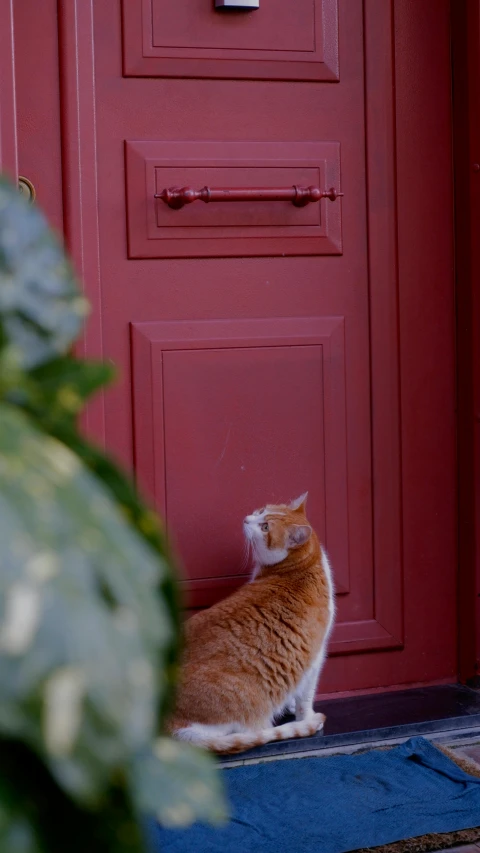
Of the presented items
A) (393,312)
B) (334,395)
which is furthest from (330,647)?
(393,312)

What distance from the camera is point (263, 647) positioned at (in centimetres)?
219

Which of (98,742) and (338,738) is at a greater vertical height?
(98,742)

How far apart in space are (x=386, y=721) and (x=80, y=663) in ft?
6.98

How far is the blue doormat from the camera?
5.83 feet

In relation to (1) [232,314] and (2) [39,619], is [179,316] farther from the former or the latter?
(2) [39,619]

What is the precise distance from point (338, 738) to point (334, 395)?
0.80 meters

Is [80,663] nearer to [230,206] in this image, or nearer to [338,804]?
[338,804]

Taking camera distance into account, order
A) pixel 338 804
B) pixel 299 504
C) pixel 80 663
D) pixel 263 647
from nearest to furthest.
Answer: pixel 80 663, pixel 338 804, pixel 263 647, pixel 299 504

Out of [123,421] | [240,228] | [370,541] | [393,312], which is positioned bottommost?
[370,541]

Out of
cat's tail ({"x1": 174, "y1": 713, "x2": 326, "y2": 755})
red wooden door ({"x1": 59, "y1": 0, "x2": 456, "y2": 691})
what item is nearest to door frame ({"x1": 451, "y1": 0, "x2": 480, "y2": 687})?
red wooden door ({"x1": 59, "y1": 0, "x2": 456, "y2": 691})

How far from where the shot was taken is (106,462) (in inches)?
13.6

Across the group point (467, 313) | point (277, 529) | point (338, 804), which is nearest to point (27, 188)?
point (277, 529)

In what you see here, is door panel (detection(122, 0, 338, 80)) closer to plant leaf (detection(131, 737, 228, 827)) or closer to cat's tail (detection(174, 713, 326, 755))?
cat's tail (detection(174, 713, 326, 755))

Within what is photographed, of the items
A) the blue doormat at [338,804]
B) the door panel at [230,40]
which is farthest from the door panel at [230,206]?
the blue doormat at [338,804]
